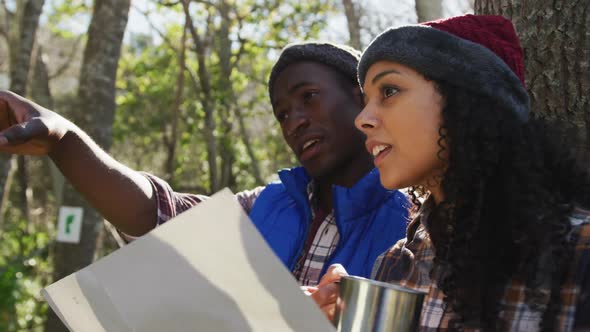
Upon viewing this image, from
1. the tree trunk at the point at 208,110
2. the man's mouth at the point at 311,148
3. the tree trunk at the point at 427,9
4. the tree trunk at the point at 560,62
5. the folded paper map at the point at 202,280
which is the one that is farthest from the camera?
the tree trunk at the point at 208,110

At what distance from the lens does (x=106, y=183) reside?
2.28m

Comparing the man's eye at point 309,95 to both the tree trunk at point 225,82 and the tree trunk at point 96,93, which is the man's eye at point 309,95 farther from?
the tree trunk at point 225,82

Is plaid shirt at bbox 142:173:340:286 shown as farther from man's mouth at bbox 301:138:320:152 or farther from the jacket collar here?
man's mouth at bbox 301:138:320:152

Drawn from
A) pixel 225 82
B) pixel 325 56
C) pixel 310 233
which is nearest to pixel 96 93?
pixel 325 56

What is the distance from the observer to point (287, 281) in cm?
137

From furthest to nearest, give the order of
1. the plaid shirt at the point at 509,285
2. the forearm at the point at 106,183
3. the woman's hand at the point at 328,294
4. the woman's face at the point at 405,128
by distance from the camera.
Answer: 1. the forearm at the point at 106,183
2. the woman's face at the point at 405,128
3. the woman's hand at the point at 328,294
4. the plaid shirt at the point at 509,285

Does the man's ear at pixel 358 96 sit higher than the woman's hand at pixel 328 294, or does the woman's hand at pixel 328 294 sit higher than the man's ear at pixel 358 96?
the man's ear at pixel 358 96

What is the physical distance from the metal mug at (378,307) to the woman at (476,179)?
0.73ft

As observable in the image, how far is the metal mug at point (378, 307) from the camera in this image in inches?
56.9

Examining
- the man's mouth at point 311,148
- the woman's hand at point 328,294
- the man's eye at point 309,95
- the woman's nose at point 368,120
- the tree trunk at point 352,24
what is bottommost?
the woman's hand at point 328,294

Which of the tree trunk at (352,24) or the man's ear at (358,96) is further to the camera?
the tree trunk at (352,24)

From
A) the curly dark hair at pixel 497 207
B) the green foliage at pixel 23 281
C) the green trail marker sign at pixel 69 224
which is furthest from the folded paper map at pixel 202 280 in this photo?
the green foliage at pixel 23 281

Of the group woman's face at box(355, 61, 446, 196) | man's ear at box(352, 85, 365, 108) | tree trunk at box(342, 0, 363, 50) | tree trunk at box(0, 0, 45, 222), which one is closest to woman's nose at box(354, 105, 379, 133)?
woman's face at box(355, 61, 446, 196)

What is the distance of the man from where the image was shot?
7.43 ft
